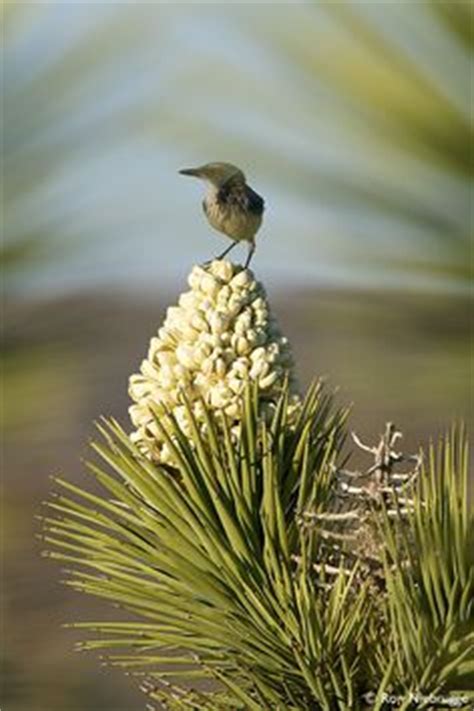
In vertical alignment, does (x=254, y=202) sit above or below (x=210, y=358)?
above

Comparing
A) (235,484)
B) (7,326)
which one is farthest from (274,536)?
(7,326)

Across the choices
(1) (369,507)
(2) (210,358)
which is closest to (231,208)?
(2) (210,358)

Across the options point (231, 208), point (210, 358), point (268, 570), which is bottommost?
point (268, 570)

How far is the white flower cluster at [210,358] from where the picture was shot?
97cm

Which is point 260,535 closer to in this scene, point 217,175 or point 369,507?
point 369,507

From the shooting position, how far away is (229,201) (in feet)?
3.39

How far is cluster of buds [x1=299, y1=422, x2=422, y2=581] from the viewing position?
887 mm

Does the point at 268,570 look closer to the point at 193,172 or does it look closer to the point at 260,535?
the point at 260,535

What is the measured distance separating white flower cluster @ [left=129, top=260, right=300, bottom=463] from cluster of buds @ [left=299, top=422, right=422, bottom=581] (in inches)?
3.0

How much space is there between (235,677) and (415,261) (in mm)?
357

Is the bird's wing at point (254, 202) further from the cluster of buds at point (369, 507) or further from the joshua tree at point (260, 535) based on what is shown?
the cluster of buds at point (369, 507)

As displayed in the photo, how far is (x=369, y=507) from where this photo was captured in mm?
896

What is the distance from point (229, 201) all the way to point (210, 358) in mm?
118

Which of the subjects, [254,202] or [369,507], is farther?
[254,202]
